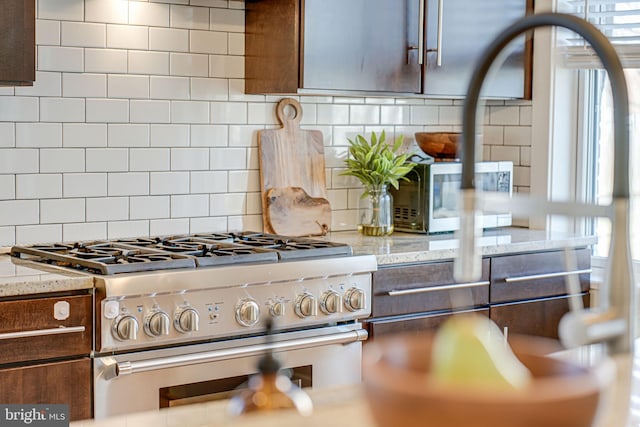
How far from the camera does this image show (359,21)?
3.68m

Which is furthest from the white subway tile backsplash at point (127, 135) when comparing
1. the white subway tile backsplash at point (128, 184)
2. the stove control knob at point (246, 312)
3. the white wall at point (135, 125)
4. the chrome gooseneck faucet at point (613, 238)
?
the chrome gooseneck faucet at point (613, 238)

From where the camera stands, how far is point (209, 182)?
373 cm

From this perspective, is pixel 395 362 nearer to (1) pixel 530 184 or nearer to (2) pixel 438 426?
(2) pixel 438 426

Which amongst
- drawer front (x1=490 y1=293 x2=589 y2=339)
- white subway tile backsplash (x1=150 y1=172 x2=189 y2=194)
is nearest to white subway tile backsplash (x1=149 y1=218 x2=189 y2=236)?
white subway tile backsplash (x1=150 y1=172 x2=189 y2=194)

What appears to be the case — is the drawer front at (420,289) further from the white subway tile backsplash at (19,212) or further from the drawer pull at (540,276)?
the white subway tile backsplash at (19,212)

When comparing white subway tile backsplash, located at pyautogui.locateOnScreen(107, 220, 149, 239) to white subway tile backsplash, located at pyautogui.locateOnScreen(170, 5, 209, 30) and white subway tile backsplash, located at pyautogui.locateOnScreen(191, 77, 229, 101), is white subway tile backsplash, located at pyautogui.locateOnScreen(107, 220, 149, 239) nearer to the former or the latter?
white subway tile backsplash, located at pyautogui.locateOnScreen(191, 77, 229, 101)

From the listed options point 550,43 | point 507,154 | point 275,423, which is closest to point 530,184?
point 507,154

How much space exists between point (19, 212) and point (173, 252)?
59cm

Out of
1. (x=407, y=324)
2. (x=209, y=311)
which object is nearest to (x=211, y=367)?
(x=209, y=311)

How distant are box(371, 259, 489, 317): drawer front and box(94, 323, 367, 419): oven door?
0.16 m

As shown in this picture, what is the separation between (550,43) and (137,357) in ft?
8.04

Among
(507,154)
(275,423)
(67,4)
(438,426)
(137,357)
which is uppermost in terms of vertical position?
(67,4)

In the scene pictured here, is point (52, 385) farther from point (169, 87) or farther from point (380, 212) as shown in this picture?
point (380, 212)

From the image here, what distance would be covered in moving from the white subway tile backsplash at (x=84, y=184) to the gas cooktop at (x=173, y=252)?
0.60ft
